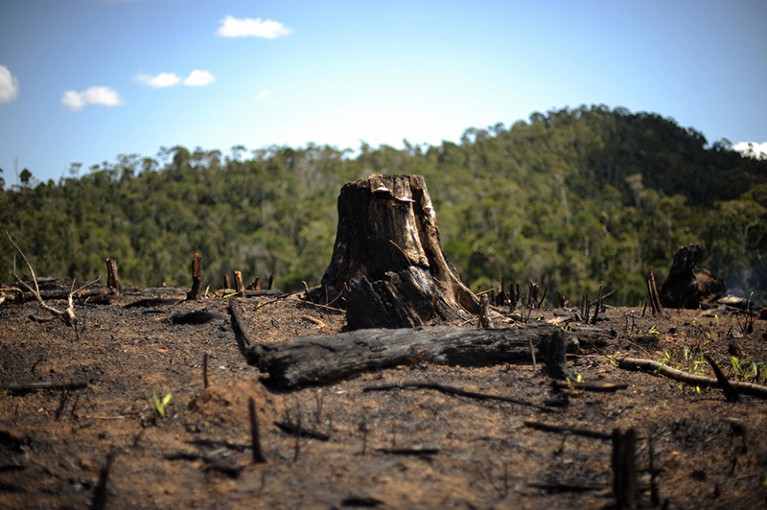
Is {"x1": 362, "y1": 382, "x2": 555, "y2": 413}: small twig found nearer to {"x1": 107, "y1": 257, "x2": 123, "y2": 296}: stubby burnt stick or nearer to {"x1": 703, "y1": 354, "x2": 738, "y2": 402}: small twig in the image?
{"x1": 703, "y1": 354, "x2": 738, "y2": 402}: small twig

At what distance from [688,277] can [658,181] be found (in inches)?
2592

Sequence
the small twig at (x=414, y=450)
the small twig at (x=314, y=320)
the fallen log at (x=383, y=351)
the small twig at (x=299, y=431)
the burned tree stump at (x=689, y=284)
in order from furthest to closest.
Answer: the burned tree stump at (x=689, y=284) < the small twig at (x=314, y=320) < the fallen log at (x=383, y=351) < the small twig at (x=299, y=431) < the small twig at (x=414, y=450)

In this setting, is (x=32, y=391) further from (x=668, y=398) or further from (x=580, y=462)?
(x=668, y=398)

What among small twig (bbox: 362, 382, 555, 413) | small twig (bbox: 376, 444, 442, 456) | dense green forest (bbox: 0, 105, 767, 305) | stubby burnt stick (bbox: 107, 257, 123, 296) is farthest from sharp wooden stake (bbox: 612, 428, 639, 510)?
dense green forest (bbox: 0, 105, 767, 305)

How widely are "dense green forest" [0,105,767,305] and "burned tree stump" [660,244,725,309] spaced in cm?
894

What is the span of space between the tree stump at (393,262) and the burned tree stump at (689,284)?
5012 millimetres

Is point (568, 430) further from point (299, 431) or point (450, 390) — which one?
point (299, 431)

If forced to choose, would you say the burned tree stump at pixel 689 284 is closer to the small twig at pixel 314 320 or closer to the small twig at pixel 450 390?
the small twig at pixel 314 320

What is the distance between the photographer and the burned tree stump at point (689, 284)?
10234 millimetres

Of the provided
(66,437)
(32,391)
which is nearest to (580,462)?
(66,437)

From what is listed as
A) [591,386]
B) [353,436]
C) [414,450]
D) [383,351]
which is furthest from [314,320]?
[414,450]

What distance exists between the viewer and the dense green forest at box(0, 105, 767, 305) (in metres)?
38.3

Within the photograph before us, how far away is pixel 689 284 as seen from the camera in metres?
10.3

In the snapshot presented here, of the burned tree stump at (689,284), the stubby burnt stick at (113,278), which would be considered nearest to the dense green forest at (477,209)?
the burned tree stump at (689,284)
